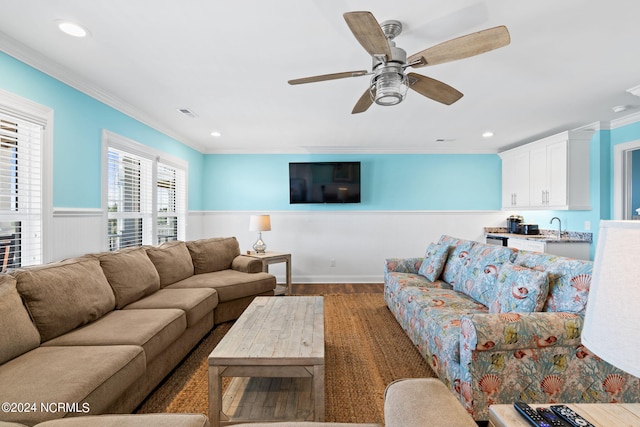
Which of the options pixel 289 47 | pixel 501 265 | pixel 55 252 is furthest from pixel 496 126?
pixel 55 252

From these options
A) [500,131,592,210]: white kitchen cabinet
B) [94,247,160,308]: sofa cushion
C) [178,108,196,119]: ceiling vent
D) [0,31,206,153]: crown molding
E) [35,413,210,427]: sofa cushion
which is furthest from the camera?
[500,131,592,210]: white kitchen cabinet

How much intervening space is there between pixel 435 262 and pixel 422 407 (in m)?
2.66

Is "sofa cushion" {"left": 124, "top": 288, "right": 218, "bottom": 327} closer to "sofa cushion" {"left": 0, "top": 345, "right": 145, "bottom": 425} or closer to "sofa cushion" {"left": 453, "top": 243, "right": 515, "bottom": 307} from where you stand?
"sofa cushion" {"left": 0, "top": 345, "right": 145, "bottom": 425}

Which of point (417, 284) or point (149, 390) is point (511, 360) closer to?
point (417, 284)

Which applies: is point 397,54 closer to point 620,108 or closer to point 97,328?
point 97,328

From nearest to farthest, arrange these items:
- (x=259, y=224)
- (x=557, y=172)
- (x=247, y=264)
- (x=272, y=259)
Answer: (x=247, y=264)
(x=557, y=172)
(x=272, y=259)
(x=259, y=224)

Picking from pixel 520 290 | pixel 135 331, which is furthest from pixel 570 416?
pixel 135 331

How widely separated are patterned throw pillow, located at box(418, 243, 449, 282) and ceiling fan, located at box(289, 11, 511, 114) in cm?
182

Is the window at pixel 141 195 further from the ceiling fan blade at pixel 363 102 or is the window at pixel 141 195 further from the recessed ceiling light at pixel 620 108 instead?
the recessed ceiling light at pixel 620 108

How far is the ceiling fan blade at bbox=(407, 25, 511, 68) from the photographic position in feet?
4.68

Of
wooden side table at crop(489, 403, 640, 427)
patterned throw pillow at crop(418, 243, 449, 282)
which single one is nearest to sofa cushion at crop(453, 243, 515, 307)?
patterned throw pillow at crop(418, 243, 449, 282)

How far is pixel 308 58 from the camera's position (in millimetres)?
2260

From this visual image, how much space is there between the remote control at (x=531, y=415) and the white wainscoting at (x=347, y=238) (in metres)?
4.35

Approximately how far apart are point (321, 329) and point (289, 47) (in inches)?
76.9
